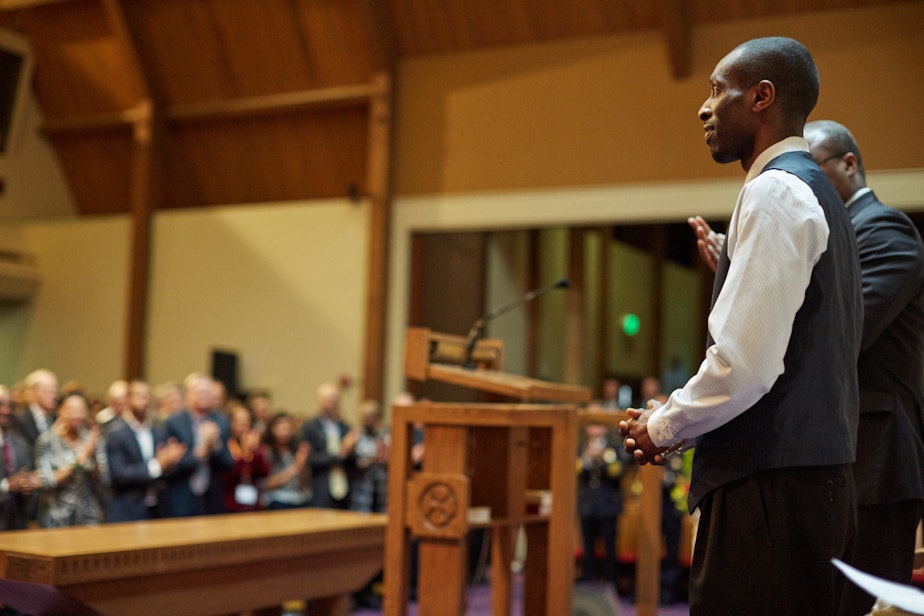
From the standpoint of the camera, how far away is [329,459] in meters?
7.89

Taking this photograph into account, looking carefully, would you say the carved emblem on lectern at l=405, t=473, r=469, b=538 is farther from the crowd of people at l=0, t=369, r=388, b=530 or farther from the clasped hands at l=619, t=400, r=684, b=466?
the crowd of people at l=0, t=369, r=388, b=530

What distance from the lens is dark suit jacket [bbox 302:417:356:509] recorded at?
7867mm

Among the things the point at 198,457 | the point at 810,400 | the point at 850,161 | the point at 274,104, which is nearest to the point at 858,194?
the point at 850,161

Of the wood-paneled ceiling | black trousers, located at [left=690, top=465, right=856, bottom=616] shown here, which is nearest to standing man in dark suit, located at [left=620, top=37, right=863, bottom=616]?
black trousers, located at [left=690, top=465, right=856, bottom=616]

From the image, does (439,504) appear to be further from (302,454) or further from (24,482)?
(302,454)

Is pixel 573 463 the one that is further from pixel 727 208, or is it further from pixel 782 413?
pixel 727 208

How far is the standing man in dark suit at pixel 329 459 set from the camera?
7879 millimetres

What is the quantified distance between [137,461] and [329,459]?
1729mm

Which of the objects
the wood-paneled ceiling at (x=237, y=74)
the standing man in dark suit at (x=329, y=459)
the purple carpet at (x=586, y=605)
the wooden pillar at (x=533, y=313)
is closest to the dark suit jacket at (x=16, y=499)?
the purple carpet at (x=586, y=605)

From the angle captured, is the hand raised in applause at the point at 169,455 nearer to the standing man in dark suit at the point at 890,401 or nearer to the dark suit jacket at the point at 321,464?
the dark suit jacket at the point at 321,464

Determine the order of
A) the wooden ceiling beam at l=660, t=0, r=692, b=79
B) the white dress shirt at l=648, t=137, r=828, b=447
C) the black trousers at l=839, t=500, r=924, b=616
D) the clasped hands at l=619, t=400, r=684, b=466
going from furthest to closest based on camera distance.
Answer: the wooden ceiling beam at l=660, t=0, r=692, b=79 → the black trousers at l=839, t=500, r=924, b=616 → the clasped hands at l=619, t=400, r=684, b=466 → the white dress shirt at l=648, t=137, r=828, b=447

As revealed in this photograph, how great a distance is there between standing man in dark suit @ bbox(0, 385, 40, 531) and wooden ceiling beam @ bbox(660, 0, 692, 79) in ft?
19.2

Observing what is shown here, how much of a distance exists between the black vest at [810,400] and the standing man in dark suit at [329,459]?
20.1 ft

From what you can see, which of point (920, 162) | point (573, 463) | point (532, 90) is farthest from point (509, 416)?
point (532, 90)
